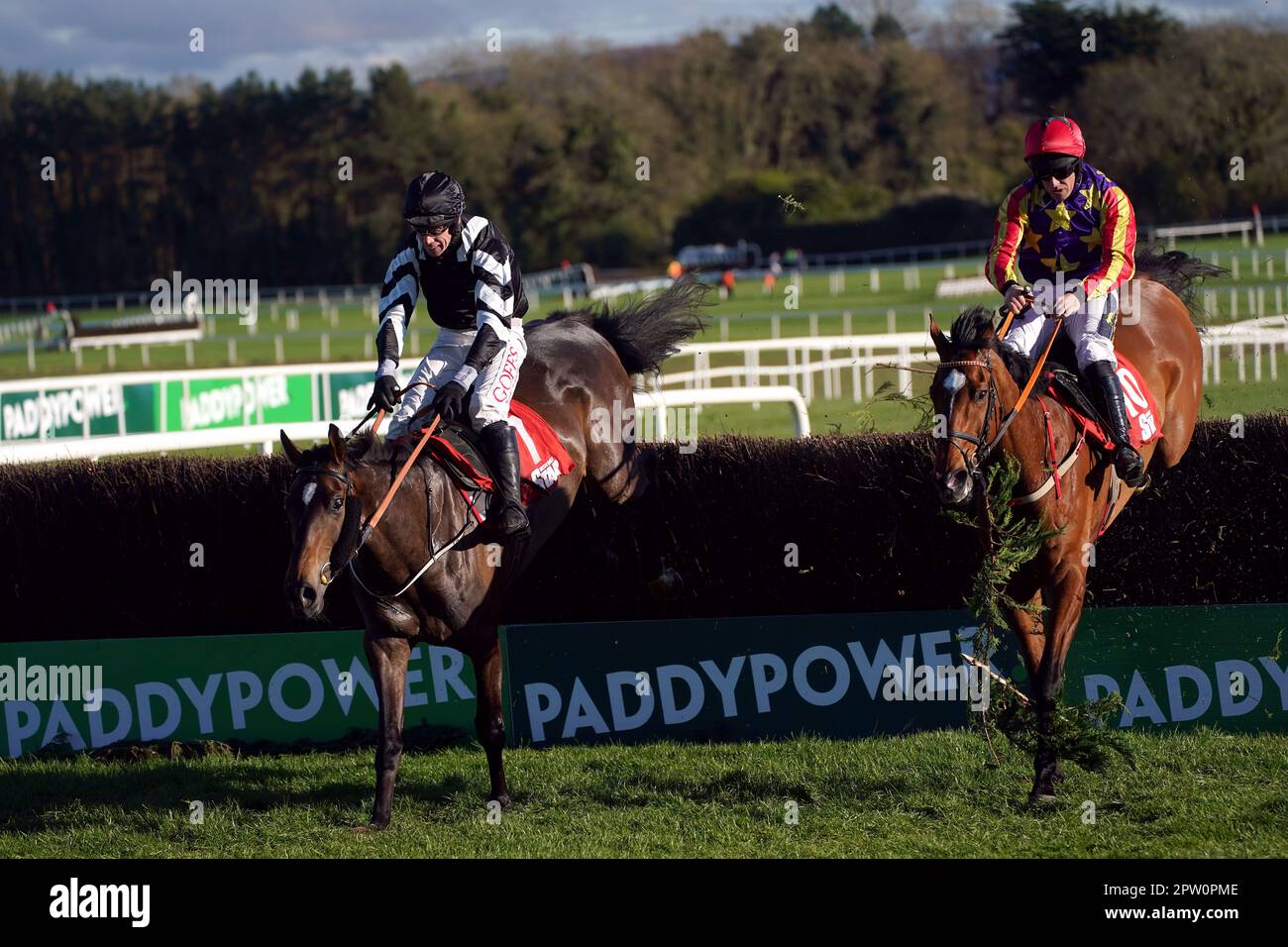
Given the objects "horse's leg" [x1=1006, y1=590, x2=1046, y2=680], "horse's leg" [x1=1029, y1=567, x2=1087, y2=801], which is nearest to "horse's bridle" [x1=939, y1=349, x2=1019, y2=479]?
"horse's leg" [x1=1029, y1=567, x2=1087, y2=801]

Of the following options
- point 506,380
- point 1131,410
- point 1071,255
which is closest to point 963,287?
point 1071,255

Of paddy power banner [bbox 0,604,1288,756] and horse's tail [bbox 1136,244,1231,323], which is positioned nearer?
paddy power banner [bbox 0,604,1288,756]

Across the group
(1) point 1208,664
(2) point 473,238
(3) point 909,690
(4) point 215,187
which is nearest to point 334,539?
(2) point 473,238

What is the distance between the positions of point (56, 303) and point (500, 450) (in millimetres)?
42837

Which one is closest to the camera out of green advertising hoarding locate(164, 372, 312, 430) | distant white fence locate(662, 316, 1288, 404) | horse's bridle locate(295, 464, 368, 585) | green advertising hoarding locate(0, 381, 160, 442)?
horse's bridle locate(295, 464, 368, 585)

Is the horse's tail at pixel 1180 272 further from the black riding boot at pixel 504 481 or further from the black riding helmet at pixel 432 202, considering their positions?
the black riding helmet at pixel 432 202

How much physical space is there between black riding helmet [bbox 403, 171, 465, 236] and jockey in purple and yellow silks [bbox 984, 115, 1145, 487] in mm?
2183

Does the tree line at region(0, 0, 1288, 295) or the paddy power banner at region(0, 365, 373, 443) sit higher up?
the tree line at region(0, 0, 1288, 295)

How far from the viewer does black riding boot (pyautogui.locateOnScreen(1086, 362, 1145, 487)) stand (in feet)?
18.7

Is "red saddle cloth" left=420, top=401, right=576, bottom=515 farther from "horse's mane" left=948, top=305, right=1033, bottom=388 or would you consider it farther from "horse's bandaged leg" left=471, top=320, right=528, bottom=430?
"horse's mane" left=948, top=305, right=1033, bottom=388

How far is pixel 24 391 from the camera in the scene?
44.7 ft

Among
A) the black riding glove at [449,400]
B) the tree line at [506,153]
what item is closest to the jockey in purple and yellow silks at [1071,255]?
the black riding glove at [449,400]

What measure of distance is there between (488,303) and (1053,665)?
2.57 metres
